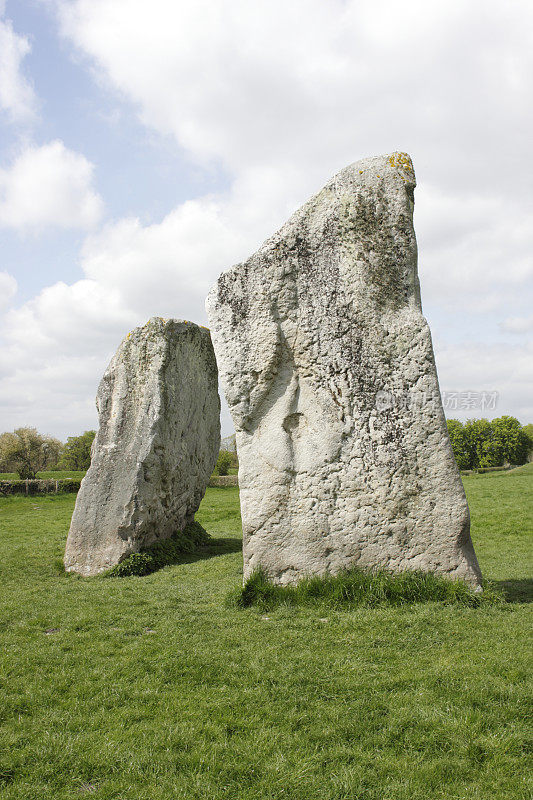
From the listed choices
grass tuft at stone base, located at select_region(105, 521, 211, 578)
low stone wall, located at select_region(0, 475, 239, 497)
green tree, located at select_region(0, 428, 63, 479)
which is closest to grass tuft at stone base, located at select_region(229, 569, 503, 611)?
grass tuft at stone base, located at select_region(105, 521, 211, 578)

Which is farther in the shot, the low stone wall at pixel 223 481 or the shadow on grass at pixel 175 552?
the low stone wall at pixel 223 481

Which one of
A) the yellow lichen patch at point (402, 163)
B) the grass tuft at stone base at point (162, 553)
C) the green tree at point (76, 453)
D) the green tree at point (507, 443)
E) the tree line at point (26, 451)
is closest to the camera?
the yellow lichen patch at point (402, 163)

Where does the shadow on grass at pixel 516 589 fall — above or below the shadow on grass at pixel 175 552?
below

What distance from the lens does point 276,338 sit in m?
7.26

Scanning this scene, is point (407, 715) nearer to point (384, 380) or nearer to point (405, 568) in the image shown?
point (405, 568)

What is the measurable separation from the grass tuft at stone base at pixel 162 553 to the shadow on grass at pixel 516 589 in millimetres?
5897

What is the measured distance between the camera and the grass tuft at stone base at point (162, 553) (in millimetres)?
9703

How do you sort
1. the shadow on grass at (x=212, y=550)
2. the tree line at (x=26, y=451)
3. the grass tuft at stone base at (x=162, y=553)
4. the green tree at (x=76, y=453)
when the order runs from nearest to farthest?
1. the grass tuft at stone base at (x=162, y=553)
2. the shadow on grass at (x=212, y=550)
3. the tree line at (x=26, y=451)
4. the green tree at (x=76, y=453)

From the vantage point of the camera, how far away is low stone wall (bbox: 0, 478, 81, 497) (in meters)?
26.2

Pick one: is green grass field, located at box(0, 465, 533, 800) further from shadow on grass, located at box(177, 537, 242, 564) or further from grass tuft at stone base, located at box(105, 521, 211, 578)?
shadow on grass, located at box(177, 537, 242, 564)

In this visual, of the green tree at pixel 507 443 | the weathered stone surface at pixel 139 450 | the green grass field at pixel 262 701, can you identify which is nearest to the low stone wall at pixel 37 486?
the weathered stone surface at pixel 139 450

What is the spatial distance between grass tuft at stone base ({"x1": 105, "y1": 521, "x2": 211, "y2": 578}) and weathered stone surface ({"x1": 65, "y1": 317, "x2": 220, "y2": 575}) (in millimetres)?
151

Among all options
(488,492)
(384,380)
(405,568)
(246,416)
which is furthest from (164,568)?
(488,492)

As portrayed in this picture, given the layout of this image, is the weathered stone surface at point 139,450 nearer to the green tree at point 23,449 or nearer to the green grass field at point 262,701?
the green grass field at point 262,701
